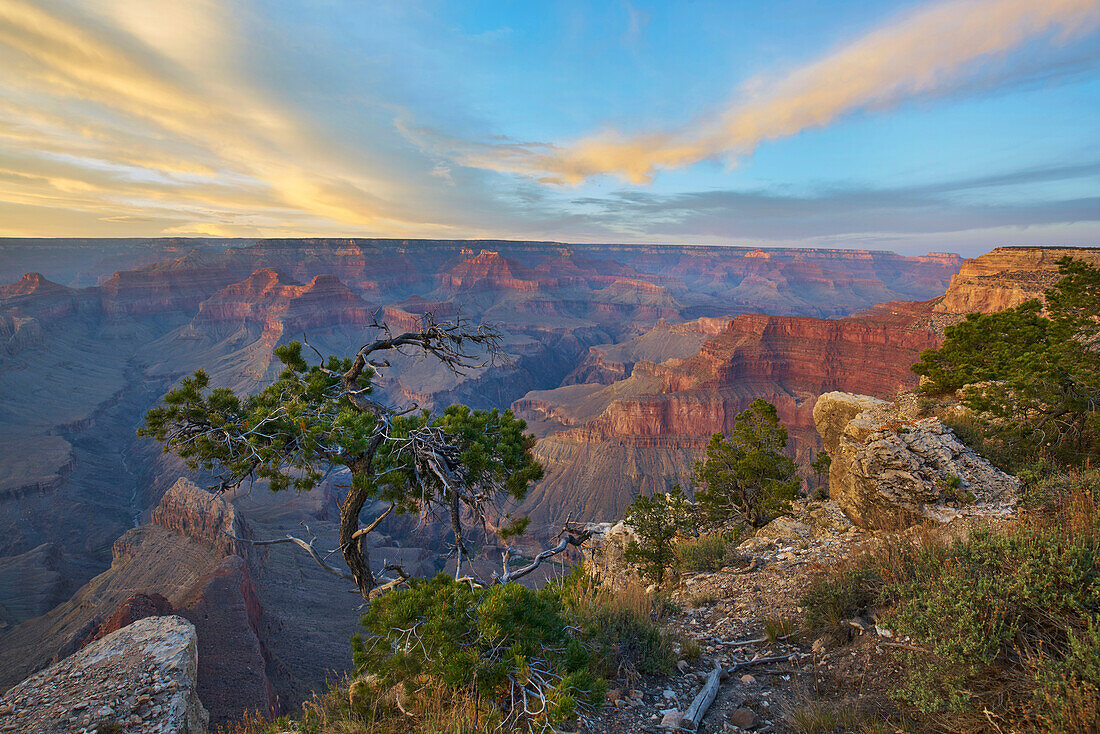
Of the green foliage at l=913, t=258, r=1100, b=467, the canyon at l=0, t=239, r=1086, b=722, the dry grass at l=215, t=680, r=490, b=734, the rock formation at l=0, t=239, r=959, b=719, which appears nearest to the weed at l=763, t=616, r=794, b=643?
the dry grass at l=215, t=680, r=490, b=734

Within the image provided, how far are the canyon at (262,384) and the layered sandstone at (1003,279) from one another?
30 cm

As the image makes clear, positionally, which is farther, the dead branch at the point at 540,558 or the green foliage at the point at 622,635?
the dead branch at the point at 540,558

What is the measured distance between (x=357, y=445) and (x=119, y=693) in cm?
717

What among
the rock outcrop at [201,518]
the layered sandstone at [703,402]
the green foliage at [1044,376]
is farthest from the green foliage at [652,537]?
the layered sandstone at [703,402]

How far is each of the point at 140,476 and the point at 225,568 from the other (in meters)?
52.1

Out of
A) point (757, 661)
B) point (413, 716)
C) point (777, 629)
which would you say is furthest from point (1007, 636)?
point (413, 716)

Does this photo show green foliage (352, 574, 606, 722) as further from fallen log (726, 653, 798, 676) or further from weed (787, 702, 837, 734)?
fallen log (726, 653, 798, 676)

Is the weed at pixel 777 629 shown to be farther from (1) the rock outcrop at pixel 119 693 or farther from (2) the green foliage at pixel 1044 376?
(1) the rock outcrop at pixel 119 693

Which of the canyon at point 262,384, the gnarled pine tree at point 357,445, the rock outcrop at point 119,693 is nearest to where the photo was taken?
the gnarled pine tree at point 357,445

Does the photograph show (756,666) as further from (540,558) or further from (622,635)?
(540,558)

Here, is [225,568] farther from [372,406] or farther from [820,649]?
[820,649]

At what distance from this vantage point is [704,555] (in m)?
9.88

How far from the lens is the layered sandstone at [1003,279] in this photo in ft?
142

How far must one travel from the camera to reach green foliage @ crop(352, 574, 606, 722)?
11.6ft
